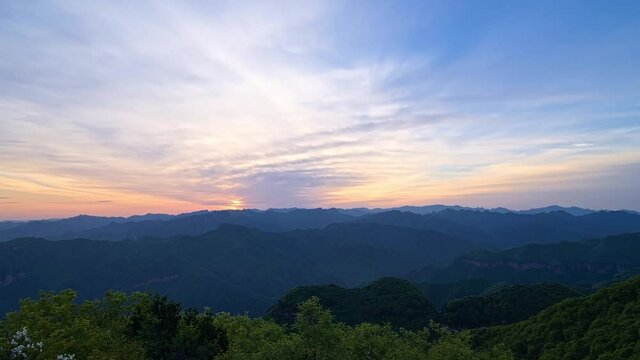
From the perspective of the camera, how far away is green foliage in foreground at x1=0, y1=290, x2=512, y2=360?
1146 inches

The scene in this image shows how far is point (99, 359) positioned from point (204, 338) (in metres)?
13.4

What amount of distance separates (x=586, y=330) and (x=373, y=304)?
94.5 m

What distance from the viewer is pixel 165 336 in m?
39.5

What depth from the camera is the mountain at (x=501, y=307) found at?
13262 centimetres

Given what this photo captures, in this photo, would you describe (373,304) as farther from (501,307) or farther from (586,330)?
(586,330)

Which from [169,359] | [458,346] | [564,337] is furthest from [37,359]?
[564,337]

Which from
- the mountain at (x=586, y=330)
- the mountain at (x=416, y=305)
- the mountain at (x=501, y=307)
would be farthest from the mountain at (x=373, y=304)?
the mountain at (x=586, y=330)

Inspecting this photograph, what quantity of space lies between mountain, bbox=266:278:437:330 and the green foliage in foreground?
104263 mm

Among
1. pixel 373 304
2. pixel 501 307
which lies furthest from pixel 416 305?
pixel 501 307

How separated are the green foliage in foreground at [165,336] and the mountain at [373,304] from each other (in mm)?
104263

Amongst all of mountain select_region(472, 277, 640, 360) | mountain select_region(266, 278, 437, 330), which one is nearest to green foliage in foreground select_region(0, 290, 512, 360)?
mountain select_region(472, 277, 640, 360)

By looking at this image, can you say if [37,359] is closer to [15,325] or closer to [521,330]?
[15,325]

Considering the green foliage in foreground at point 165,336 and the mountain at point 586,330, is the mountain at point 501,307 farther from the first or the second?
the green foliage in foreground at point 165,336

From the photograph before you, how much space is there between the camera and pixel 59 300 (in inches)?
1578
